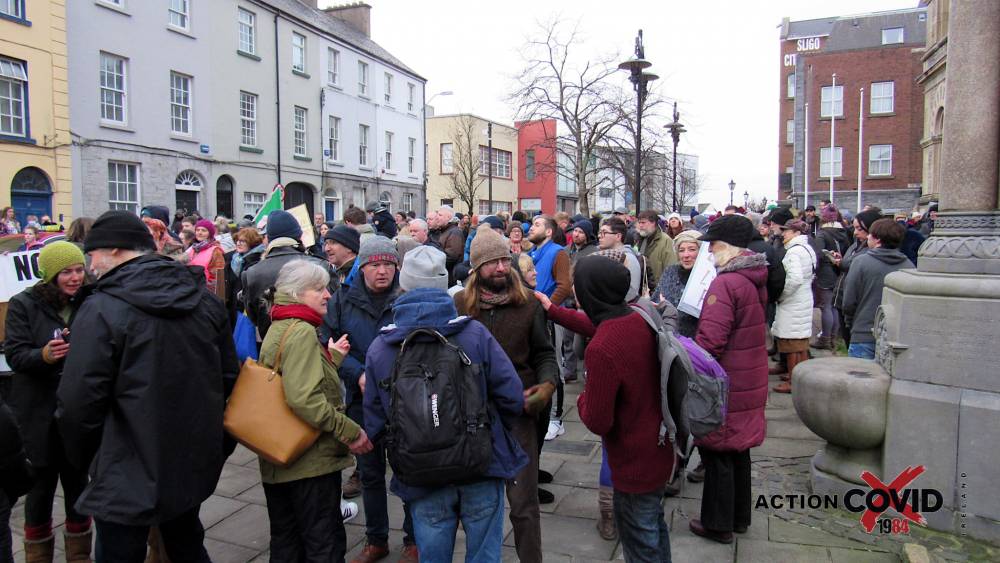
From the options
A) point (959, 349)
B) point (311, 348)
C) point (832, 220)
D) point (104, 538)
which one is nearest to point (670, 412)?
point (311, 348)

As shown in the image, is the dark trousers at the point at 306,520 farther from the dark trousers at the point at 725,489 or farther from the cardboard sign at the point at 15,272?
the cardboard sign at the point at 15,272

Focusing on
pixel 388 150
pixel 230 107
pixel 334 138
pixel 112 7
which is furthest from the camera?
pixel 388 150

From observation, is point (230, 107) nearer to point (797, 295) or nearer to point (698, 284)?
point (797, 295)

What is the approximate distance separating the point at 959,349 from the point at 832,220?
7164 millimetres

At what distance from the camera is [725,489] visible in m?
3.99

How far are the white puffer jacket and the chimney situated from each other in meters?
30.8

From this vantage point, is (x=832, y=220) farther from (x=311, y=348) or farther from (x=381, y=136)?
(x=381, y=136)

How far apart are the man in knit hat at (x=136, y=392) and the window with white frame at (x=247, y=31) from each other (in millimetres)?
23855

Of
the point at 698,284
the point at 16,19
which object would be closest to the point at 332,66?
the point at 16,19

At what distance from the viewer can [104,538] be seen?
273cm

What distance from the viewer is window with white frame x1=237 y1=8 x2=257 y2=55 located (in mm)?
23703

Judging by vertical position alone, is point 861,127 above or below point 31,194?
above

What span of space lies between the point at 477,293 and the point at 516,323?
283 millimetres

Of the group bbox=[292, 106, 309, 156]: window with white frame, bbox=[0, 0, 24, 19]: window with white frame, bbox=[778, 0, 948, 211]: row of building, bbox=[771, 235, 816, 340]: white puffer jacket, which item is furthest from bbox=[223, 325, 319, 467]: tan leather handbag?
bbox=[778, 0, 948, 211]: row of building
